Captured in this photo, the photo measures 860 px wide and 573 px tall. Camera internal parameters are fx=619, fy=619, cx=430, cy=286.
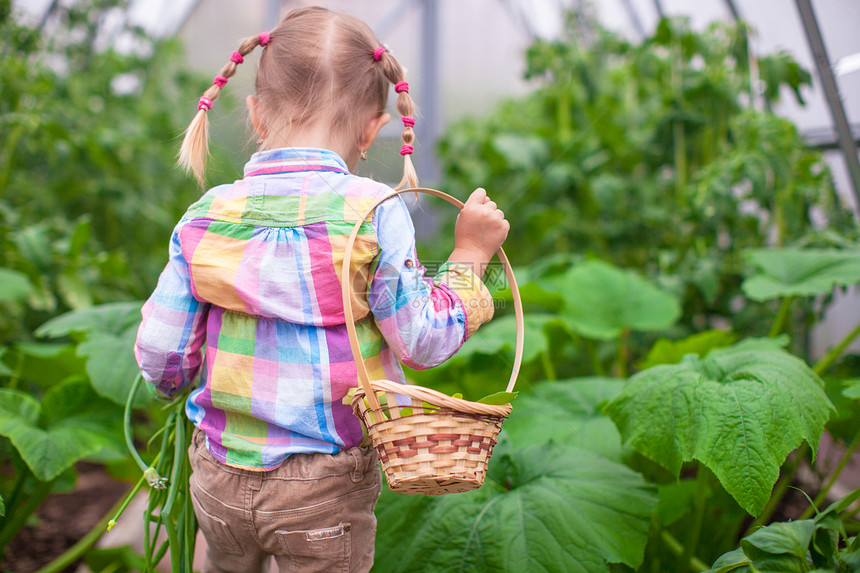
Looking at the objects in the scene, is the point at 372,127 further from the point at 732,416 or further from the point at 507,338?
the point at 507,338

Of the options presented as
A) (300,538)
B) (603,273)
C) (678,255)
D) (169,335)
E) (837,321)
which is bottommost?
(837,321)

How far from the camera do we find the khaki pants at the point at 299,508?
0.69 m

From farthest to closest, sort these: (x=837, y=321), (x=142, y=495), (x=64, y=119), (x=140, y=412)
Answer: (x=64, y=119)
(x=140, y=412)
(x=837, y=321)
(x=142, y=495)

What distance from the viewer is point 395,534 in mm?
975

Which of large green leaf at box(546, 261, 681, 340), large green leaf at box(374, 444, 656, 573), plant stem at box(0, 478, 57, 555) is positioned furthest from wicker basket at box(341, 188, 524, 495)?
large green leaf at box(546, 261, 681, 340)

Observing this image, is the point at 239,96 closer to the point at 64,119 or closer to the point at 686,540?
the point at 686,540

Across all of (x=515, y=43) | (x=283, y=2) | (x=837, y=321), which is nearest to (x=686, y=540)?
(x=837, y=321)

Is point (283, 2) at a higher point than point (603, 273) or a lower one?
higher

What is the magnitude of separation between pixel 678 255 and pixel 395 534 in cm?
152

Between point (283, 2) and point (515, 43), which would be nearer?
point (283, 2)

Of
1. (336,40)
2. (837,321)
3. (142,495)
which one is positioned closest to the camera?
(336,40)

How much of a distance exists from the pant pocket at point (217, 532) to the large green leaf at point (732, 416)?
0.57 meters

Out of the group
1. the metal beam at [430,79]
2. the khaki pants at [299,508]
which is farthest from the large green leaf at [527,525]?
the metal beam at [430,79]

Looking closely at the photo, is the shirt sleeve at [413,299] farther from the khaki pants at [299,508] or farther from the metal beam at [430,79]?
the metal beam at [430,79]
